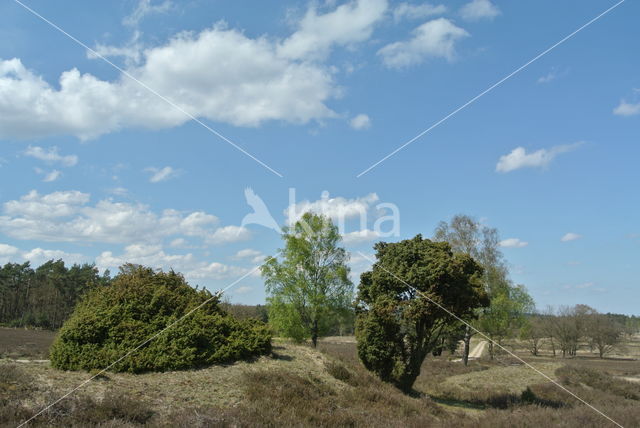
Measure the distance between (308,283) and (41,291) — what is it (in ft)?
188

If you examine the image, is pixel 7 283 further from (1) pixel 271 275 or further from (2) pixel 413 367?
(2) pixel 413 367

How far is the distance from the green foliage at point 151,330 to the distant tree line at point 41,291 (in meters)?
62.4

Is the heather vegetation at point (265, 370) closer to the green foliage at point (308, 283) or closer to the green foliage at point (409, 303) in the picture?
the green foliage at point (409, 303)

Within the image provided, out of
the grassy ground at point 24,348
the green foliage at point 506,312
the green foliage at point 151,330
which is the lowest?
the grassy ground at point 24,348

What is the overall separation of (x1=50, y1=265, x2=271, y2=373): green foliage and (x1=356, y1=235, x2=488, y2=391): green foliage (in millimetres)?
5540

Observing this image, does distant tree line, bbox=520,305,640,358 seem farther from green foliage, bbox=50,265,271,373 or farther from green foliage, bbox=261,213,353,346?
green foliage, bbox=50,265,271,373


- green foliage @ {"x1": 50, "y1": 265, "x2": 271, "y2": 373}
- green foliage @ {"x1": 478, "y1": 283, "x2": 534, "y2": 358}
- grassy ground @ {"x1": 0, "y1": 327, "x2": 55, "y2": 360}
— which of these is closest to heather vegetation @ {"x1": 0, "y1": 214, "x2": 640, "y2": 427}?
green foliage @ {"x1": 50, "y1": 265, "x2": 271, "y2": 373}

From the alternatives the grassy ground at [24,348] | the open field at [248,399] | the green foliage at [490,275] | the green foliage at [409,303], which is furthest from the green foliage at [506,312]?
the grassy ground at [24,348]

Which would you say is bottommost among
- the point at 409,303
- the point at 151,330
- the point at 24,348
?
the point at 24,348

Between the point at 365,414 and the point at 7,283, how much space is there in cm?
8426

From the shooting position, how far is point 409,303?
64.1 feet

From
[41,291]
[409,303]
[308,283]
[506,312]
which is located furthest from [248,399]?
[41,291]

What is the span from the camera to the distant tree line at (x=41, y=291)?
7350 cm

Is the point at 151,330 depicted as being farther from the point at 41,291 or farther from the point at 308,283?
the point at 41,291
